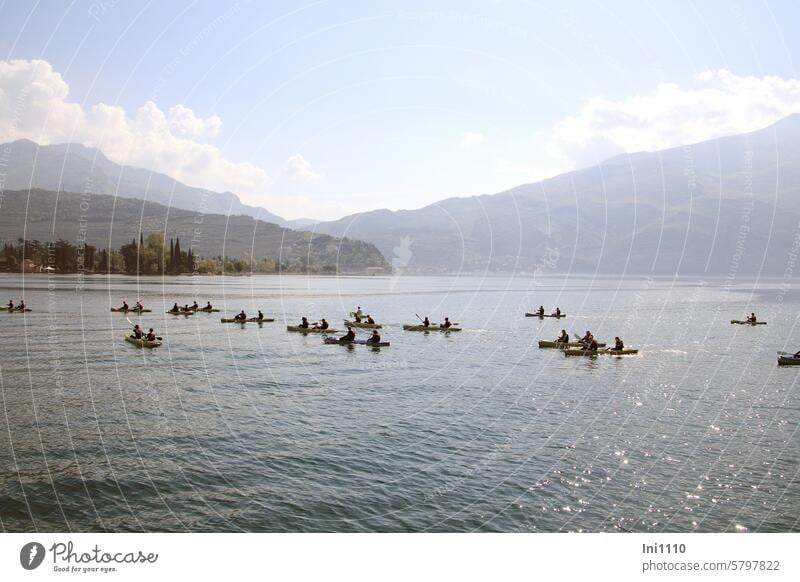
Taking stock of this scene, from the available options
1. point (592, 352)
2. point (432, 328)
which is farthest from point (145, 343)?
point (592, 352)

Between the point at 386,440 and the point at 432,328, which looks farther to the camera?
the point at 432,328

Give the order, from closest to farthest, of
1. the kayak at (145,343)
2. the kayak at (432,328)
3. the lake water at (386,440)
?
1. the lake water at (386,440)
2. the kayak at (145,343)
3. the kayak at (432,328)

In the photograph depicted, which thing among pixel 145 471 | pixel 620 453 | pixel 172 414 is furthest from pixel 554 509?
pixel 172 414

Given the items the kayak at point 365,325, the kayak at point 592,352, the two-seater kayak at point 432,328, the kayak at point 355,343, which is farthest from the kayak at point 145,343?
the kayak at point 592,352

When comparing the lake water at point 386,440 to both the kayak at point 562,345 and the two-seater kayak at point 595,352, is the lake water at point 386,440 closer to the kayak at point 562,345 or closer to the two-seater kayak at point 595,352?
the two-seater kayak at point 595,352

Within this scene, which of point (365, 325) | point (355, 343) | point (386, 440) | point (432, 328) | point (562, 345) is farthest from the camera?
point (432, 328)

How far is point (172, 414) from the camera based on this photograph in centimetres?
3416

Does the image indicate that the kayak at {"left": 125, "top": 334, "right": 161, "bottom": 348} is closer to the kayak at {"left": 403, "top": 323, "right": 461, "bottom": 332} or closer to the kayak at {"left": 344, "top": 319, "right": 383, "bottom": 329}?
the kayak at {"left": 344, "top": 319, "right": 383, "bottom": 329}

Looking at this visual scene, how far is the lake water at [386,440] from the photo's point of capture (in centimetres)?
2183

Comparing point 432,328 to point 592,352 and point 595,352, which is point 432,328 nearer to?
point 592,352

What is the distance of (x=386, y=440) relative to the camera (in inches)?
1194

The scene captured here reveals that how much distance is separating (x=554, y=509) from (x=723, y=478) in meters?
8.98

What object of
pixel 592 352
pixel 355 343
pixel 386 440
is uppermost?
pixel 592 352
